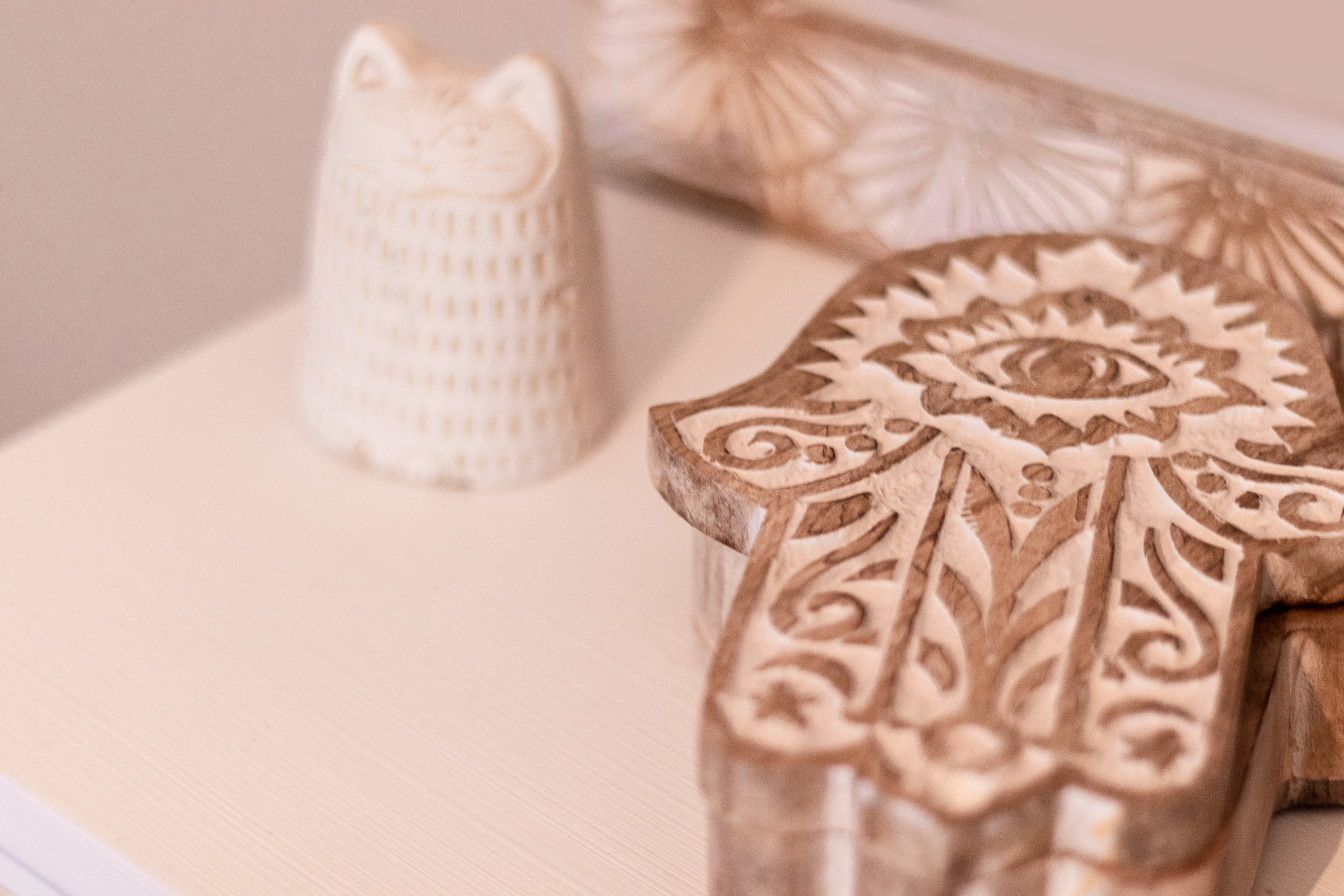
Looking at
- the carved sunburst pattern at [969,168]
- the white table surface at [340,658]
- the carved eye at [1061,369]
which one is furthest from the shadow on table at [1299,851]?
the carved sunburst pattern at [969,168]

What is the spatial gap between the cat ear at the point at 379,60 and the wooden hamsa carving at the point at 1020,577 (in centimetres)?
16

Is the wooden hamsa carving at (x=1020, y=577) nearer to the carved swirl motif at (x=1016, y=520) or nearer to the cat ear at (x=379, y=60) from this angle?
the carved swirl motif at (x=1016, y=520)

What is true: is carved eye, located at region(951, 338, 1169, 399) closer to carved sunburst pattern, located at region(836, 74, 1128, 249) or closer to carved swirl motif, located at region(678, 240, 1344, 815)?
carved swirl motif, located at region(678, 240, 1344, 815)

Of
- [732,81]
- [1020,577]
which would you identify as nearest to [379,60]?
[732,81]

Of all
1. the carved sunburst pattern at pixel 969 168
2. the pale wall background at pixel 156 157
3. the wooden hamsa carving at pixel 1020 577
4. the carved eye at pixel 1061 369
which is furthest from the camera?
the pale wall background at pixel 156 157

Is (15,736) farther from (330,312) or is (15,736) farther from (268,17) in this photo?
(268,17)

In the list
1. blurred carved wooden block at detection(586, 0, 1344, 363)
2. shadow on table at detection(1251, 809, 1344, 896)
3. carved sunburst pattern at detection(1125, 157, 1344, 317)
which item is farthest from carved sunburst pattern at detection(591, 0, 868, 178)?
shadow on table at detection(1251, 809, 1344, 896)

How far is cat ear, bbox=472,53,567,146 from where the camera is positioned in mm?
435

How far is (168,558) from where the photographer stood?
0.45 meters

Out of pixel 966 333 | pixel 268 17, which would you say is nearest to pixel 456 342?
pixel 966 333

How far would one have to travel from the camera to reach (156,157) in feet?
2.53

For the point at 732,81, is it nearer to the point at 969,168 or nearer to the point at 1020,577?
the point at 969,168

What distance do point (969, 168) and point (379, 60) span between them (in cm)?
23

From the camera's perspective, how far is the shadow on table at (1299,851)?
351 mm
